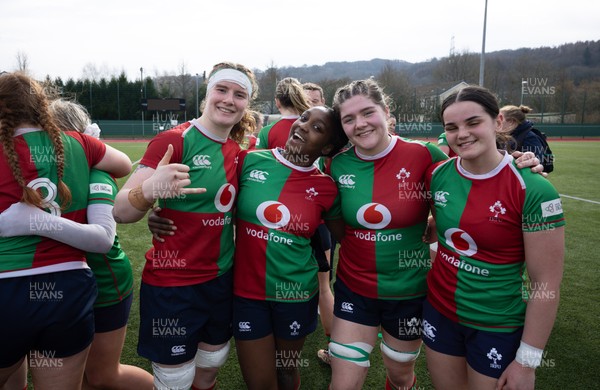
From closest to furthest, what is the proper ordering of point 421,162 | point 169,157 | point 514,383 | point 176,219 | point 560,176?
1. point 514,383
2. point 169,157
3. point 176,219
4. point 421,162
5. point 560,176

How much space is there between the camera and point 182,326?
2543mm

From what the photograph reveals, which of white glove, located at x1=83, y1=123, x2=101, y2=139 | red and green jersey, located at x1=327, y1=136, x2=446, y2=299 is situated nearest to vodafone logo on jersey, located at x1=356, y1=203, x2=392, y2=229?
red and green jersey, located at x1=327, y1=136, x2=446, y2=299

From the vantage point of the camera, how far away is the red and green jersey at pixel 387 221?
8.80 ft

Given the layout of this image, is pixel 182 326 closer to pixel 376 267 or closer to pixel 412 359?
pixel 376 267

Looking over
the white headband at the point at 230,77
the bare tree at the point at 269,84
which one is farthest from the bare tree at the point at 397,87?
the white headband at the point at 230,77

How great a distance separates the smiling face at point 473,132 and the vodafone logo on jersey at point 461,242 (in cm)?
36

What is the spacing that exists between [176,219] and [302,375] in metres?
1.97

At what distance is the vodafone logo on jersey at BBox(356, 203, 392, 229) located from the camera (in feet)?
8.74

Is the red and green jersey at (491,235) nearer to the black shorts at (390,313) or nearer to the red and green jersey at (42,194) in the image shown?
the black shorts at (390,313)

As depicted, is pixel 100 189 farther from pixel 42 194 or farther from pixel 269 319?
pixel 269 319

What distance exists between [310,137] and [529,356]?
5.63 feet

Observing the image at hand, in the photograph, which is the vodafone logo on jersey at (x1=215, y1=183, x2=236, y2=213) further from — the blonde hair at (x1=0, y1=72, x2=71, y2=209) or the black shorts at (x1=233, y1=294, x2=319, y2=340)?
the blonde hair at (x1=0, y1=72, x2=71, y2=209)

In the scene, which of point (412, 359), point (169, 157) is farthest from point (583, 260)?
point (169, 157)

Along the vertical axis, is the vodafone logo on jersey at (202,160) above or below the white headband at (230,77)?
below
